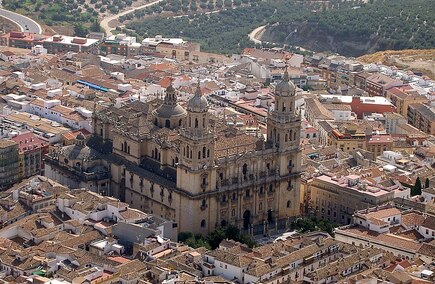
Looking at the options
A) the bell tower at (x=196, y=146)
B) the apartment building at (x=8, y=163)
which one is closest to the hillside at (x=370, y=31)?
the apartment building at (x=8, y=163)

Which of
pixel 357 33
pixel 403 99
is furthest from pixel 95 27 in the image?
pixel 403 99

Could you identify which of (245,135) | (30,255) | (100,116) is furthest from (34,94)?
(30,255)

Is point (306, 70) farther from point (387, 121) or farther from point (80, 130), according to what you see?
point (80, 130)

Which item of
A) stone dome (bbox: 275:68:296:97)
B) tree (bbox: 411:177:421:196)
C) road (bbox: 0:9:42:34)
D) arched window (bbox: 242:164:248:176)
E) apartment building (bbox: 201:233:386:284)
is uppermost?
stone dome (bbox: 275:68:296:97)

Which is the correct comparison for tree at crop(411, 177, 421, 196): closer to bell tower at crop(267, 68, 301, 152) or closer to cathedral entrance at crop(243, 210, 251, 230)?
bell tower at crop(267, 68, 301, 152)

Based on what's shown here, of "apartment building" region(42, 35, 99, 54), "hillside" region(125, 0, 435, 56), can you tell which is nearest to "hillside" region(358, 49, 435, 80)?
"hillside" region(125, 0, 435, 56)

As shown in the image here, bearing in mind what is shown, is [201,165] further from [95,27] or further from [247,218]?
[95,27]
